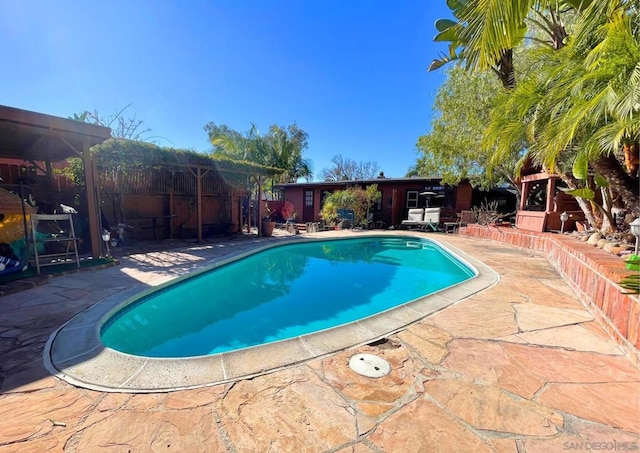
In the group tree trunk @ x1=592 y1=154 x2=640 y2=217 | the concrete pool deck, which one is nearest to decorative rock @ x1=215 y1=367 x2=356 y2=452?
the concrete pool deck

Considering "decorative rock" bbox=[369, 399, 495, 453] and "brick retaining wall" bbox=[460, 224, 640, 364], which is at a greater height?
"brick retaining wall" bbox=[460, 224, 640, 364]

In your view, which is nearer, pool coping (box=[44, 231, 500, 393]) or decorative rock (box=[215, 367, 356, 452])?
decorative rock (box=[215, 367, 356, 452])

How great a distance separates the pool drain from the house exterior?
13.0 m

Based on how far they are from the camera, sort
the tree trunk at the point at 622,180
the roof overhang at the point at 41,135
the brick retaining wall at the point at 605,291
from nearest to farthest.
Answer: the brick retaining wall at the point at 605,291 < the roof overhang at the point at 41,135 < the tree trunk at the point at 622,180

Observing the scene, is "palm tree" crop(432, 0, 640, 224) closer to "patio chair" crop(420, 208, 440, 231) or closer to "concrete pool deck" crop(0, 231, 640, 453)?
"concrete pool deck" crop(0, 231, 640, 453)

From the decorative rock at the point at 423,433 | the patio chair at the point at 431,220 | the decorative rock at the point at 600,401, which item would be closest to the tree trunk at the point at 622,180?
the decorative rock at the point at 600,401

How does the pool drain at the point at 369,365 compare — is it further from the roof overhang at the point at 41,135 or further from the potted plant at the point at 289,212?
the potted plant at the point at 289,212

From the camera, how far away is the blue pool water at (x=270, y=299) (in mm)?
3406

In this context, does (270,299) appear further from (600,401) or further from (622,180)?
(622,180)

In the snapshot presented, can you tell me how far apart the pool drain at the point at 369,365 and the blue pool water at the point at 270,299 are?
154cm

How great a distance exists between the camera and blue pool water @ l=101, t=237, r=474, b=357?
11.2 feet

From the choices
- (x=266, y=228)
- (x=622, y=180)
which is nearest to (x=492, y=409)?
(x=622, y=180)

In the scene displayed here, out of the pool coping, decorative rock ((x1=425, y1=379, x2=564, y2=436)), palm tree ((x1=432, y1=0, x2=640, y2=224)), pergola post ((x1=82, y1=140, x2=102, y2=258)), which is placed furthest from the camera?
pergola post ((x1=82, y1=140, x2=102, y2=258))

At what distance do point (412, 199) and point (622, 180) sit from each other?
1121 centimetres
